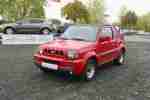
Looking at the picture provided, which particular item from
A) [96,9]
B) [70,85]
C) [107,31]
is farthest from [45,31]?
[96,9]

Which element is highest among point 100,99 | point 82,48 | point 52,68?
point 82,48

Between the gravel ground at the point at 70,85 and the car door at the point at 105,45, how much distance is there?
554 mm

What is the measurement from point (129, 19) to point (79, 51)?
51.0 metres

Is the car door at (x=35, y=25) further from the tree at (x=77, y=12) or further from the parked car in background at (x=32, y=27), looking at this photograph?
the tree at (x=77, y=12)

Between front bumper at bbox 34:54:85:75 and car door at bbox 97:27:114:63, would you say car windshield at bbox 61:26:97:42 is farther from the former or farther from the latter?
front bumper at bbox 34:54:85:75

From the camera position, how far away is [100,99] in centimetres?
567

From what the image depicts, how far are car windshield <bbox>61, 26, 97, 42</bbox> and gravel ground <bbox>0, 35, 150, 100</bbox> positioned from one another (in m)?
1.23

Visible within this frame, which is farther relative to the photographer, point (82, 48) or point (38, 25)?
point (38, 25)

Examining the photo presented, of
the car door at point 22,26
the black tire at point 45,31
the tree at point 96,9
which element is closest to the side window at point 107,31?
the black tire at point 45,31

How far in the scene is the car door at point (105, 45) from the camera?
7.80 meters

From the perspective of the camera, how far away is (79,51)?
22.2 ft

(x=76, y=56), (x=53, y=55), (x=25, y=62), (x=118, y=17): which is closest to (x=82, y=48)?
(x=76, y=56)

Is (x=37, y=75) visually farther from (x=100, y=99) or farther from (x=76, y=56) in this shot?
(x=100, y=99)

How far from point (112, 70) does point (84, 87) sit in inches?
103
